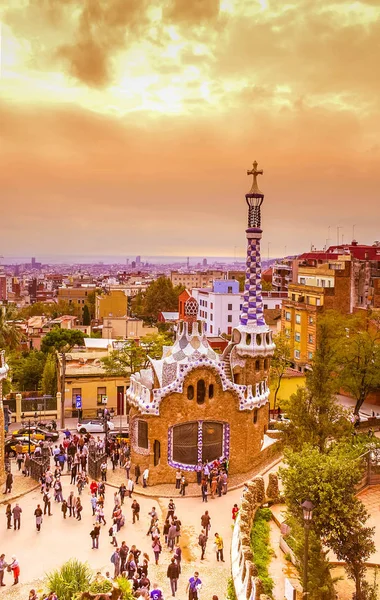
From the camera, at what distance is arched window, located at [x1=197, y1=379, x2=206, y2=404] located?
27783mm

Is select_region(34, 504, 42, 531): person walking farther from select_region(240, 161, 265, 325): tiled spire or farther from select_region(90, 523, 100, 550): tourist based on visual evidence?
select_region(240, 161, 265, 325): tiled spire

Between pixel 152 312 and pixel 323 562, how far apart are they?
92686 mm

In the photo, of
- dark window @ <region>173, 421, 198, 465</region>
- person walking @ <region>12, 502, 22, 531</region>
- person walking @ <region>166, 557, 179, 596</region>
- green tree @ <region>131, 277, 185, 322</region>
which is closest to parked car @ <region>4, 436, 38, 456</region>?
person walking @ <region>12, 502, 22, 531</region>

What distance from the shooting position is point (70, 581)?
55.1 feet

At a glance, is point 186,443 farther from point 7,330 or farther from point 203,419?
point 7,330

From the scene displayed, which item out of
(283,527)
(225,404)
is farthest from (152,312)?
(283,527)

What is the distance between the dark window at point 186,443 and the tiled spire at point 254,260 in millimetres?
6520

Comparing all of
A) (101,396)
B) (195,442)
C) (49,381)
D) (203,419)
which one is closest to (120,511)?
(195,442)

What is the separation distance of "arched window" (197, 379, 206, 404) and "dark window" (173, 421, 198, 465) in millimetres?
1143

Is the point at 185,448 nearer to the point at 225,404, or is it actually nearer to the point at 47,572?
the point at 225,404

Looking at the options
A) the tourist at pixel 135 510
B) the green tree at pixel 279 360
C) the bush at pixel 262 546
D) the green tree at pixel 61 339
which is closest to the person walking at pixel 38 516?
the tourist at pixel 135 510

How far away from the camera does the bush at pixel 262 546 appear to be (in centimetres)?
1811

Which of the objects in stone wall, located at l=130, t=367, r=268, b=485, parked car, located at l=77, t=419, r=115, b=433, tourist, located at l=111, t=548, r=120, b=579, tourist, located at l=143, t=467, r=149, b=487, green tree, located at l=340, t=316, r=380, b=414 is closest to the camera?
tourist, located at l=111, t=548, r=120, b=579

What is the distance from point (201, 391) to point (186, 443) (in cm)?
270
